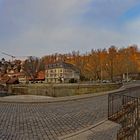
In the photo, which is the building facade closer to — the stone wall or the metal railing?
the stone wall

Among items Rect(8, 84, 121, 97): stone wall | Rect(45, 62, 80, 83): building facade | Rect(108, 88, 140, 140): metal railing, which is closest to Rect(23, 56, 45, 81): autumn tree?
Rect(45, 62, 80, 83): building facade

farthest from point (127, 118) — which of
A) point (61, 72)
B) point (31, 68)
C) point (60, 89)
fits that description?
point (61, 72)

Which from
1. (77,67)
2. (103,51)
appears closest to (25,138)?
(103,51)

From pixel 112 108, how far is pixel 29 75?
86.0 metres

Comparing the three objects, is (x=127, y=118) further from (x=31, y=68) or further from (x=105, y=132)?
(x=31, y=68)

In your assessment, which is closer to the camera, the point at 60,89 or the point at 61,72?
the point at 60,89

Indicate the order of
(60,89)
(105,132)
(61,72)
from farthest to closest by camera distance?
(61,72)
(60,89)
(105,132)

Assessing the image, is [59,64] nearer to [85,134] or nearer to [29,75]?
[29,75]

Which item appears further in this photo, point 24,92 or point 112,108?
point 24,92

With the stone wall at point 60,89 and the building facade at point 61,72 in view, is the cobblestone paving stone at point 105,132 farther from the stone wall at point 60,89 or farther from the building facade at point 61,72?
the building facade at point 61,72

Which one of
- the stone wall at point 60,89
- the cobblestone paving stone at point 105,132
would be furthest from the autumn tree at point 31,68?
the cobblestone paving stone at point 105,132

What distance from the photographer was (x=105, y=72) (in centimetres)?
8700

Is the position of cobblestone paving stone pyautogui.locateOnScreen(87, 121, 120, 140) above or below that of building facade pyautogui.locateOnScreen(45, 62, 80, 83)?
below

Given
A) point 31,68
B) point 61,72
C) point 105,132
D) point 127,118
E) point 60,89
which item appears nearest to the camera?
point 105,132
